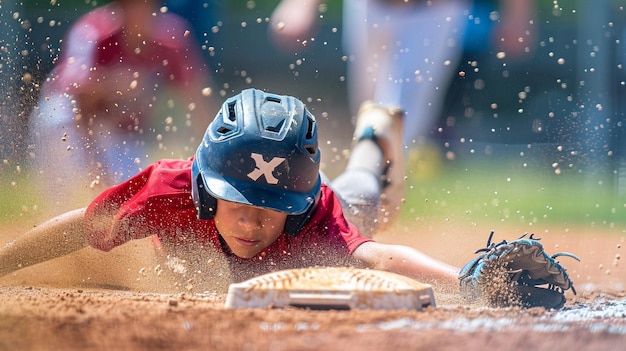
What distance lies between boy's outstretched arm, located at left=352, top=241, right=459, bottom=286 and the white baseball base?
1.25m

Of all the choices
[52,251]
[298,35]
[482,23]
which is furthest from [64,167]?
[482,23]

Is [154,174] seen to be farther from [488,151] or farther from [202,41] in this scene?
[488,151]

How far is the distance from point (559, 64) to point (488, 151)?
1.61m

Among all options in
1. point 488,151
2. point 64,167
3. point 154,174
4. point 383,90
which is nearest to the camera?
point 154,174

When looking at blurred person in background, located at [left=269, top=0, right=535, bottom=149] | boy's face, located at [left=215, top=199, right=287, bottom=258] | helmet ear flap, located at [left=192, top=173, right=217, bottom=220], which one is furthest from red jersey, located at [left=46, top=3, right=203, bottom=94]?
boy's face, located at [left=215, top=199, right=287, bottom=258]

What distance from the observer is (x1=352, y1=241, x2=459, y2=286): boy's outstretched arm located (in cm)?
460

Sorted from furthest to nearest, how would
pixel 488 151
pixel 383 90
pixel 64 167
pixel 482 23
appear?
pixel 488 151 → pixel 482 23 → pixel 383 90 → pixel 64 167

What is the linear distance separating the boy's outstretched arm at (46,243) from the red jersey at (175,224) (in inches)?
3.2

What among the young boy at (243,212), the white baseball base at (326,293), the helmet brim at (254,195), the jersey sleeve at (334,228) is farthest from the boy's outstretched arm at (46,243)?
the white baseball base at (326,293)

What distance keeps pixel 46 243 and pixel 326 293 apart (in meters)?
2.43

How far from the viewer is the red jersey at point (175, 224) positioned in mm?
4750

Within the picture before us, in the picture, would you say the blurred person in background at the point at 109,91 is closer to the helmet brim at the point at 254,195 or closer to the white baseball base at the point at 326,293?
the helmet brim at the point at 254,195

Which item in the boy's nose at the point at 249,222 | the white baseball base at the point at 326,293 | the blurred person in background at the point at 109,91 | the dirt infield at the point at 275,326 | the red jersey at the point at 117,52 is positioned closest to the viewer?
the dirt infield at the point at 275,326

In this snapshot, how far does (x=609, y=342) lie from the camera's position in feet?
9.44
